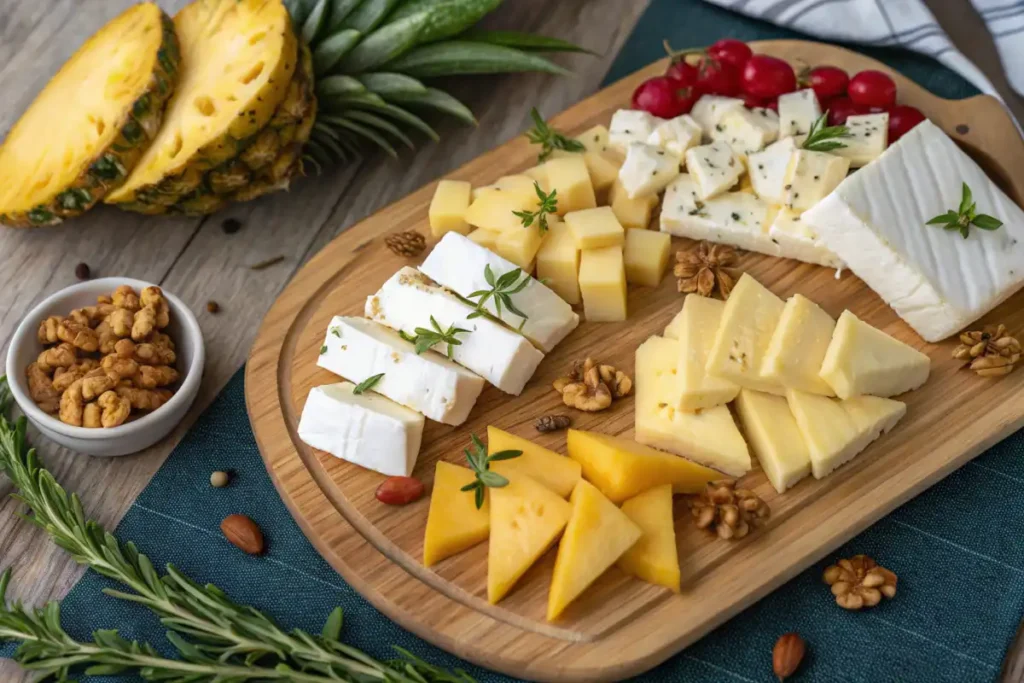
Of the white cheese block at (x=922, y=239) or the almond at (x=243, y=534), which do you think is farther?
the white cheese block at (x=922, y=239)

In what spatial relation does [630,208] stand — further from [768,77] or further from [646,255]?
[768,77]

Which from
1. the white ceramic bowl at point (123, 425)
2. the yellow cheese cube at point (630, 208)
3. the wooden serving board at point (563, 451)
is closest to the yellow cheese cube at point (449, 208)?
the wooden serving board at point (563, 451)

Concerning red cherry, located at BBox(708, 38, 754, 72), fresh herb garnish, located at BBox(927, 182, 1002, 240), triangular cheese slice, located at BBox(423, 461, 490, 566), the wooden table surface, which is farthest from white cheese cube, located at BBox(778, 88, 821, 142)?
triangular cheese slice, located at BBox(423, 461, 490, 566)

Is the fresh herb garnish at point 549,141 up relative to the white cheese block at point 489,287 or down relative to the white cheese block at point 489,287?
up

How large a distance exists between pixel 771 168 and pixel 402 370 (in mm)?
1202

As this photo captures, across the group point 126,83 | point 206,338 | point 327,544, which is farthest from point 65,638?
point 126,83

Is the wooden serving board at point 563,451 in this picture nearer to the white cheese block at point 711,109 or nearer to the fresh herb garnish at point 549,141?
the fresh herb garnish at point 549,141

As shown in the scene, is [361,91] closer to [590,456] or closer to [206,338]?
[206,338]

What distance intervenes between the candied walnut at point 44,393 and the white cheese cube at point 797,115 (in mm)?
2131

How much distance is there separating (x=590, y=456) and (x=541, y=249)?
26.4 inches

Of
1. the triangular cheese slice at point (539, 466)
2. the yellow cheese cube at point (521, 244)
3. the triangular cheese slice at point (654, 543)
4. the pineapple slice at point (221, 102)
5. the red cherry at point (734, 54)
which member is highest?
the pineapple slice at point (221, 102)

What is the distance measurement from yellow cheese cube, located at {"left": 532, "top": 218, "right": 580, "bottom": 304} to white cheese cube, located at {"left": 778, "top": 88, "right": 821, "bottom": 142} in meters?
0.73

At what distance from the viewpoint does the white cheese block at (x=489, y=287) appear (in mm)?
2598

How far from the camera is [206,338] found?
295 centimetres
